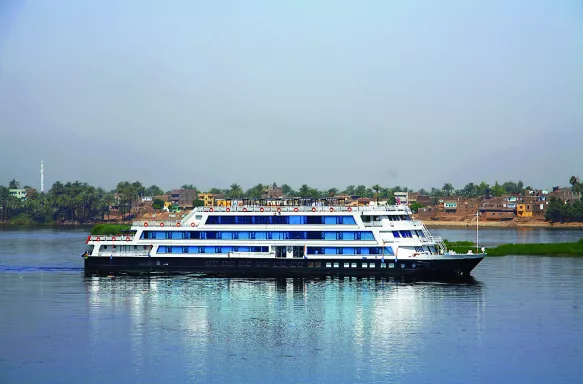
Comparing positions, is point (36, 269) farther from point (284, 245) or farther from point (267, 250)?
point (284, 245)

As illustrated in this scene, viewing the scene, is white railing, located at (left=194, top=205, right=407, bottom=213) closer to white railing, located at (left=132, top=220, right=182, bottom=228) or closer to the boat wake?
white railing, located at (left=132, top=220, right=182, bottom=228)

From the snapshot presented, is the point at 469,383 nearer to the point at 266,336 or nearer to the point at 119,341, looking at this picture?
the point at 266,336

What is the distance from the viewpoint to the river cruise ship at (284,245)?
72.3m

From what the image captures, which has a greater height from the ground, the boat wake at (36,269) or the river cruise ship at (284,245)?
the river cruise ship at (284,245)

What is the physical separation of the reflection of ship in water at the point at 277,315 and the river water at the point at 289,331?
4.6 inches

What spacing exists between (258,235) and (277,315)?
19.0 meters

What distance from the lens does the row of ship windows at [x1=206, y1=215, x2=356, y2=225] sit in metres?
73.7

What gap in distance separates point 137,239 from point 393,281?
79.9 ft

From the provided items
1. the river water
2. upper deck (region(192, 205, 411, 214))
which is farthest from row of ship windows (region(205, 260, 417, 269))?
upper deck (region(192, 205, 411, 214))

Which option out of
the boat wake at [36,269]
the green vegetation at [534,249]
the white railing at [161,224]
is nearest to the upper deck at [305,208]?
the white railing at [161,224]

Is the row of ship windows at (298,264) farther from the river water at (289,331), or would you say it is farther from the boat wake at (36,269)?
the boat wake at (36,269)

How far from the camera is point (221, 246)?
7556cm

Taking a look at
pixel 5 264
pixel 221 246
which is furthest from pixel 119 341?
pixel 5 264

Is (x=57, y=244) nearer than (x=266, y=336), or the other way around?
(x=266, y=336)
